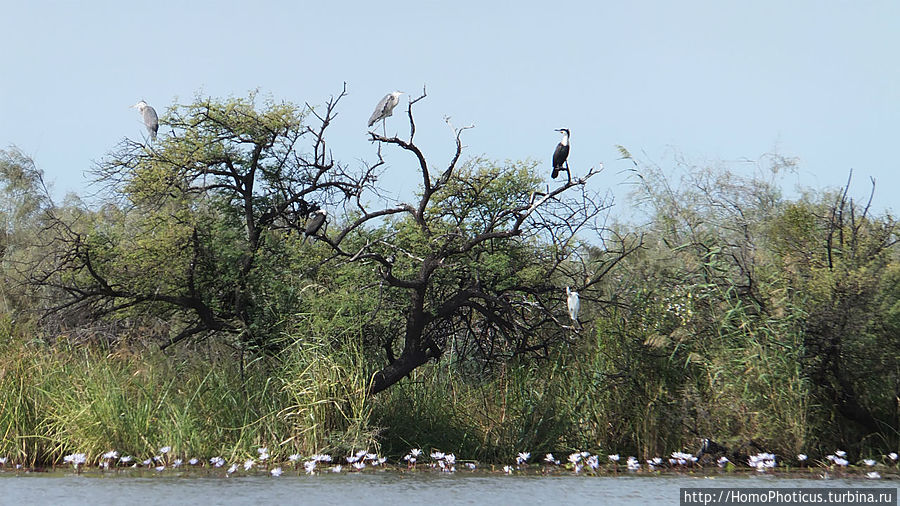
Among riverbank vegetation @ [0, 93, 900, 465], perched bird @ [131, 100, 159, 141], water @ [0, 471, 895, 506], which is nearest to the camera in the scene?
water @ [0, 471, 895, 506]

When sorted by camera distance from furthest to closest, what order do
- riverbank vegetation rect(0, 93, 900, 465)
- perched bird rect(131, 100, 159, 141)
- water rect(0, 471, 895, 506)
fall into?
perched bird rect(131, 100, 159, 141), riverbank vegetation rect(0, 93, 900, 465), water rect(0, 471, 895, 506)

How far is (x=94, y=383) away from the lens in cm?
868

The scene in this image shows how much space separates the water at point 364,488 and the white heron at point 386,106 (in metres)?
4.00

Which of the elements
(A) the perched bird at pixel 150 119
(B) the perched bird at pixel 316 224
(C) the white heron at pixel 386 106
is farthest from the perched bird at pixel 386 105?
(A) the perched bird at pixel 150 119

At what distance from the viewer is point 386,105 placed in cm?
994

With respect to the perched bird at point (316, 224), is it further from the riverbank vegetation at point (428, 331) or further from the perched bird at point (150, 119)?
the perched bird at point (150, 119)

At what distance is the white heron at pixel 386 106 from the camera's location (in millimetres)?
9961

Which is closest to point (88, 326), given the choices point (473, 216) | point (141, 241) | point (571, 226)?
point (141, 241)

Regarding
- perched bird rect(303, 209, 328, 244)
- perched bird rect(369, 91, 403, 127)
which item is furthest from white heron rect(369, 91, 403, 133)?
perched bird rect(303, 209, 328, 244)

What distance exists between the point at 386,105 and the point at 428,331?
2511 mm

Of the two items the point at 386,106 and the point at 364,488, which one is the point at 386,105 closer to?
the point at 386,106

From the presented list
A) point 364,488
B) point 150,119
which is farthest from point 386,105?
point 364,488

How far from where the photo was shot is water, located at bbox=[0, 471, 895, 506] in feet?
20.9

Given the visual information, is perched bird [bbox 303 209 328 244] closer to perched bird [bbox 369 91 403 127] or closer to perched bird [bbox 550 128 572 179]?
perched bird [bbox 369 91 403 127]
